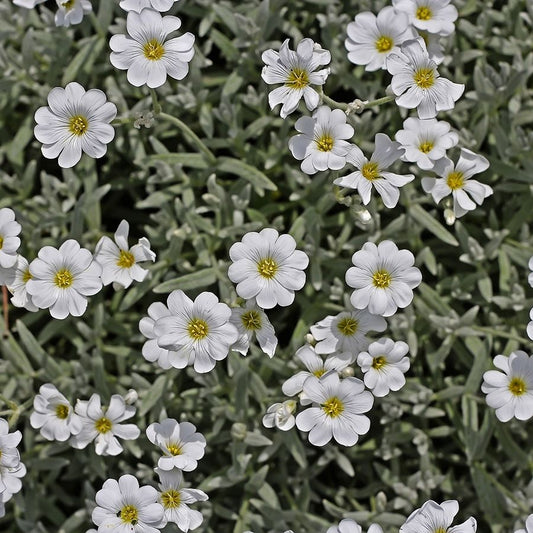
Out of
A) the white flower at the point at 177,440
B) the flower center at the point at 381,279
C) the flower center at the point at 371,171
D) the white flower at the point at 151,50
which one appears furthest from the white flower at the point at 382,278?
the white flower at the point at 151,50

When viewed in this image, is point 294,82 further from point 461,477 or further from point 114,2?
point 461,477

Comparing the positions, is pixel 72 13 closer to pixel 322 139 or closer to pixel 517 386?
pixel 322 139

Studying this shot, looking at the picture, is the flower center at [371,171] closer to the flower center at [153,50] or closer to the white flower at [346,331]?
the white flower at [346,331]

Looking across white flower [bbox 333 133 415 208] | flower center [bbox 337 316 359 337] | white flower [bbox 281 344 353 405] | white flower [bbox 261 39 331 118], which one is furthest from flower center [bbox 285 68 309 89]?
white flower [bbox 281 344 353 405]

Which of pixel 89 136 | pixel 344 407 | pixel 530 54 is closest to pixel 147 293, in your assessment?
pixel 89 136

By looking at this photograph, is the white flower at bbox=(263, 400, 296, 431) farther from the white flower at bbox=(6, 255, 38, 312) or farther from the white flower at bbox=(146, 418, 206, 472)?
the white flower at bbox=(6, 255, 38, 312)

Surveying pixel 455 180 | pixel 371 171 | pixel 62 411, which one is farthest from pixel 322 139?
pixel 62 411
